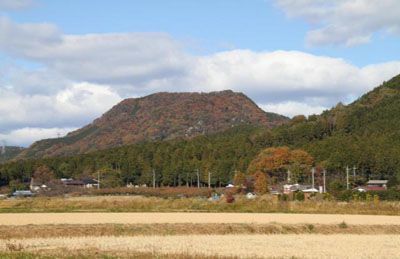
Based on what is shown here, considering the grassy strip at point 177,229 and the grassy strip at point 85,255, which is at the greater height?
the grassy strip at point 85,255

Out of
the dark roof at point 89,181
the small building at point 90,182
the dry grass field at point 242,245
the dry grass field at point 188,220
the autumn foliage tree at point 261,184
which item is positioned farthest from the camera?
the dark roof at point 89,181

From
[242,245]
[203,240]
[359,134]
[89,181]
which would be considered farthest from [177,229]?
[359,134]

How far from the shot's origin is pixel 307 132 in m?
165

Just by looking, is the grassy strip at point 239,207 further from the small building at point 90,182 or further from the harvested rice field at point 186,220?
the small building at point 90,182

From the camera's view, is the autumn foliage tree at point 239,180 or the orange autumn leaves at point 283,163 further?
the orange autumn leaves at point 283,163

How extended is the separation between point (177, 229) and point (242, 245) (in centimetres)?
822

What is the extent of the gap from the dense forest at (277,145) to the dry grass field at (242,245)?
88.6 metres

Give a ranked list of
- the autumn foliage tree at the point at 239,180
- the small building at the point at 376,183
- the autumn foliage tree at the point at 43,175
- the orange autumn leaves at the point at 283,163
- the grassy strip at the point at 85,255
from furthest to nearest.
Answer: the autumn foliage tree at the point at 43,175
the orange autumn leaves at the point at 283,163
the autumn foliage tree at the point at 239,180
the small building at the point at 376,183
the grassy strip at the point at 85,255

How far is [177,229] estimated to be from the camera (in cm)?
3338

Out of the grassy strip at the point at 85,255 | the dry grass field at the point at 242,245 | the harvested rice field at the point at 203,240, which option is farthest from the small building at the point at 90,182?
the grassy strip at the point at 85,255

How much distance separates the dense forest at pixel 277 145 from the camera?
120125mm

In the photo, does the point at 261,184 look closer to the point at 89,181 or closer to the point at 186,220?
the point at 89,181

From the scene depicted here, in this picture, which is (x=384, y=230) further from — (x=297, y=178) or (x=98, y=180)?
(x=98, y=180)

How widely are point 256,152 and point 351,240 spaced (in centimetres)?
12249
